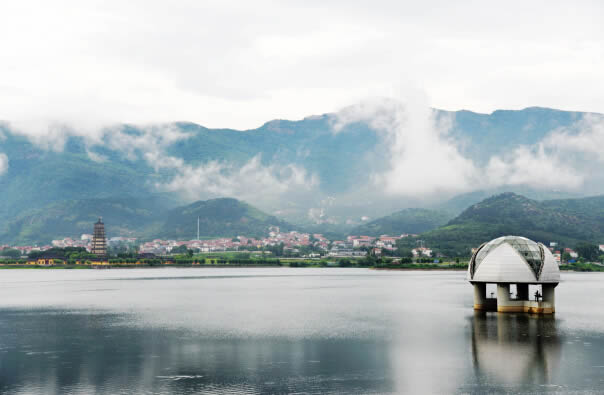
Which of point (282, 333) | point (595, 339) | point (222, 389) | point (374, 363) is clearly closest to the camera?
point (222, 389)

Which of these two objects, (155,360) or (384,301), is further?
(384,301)

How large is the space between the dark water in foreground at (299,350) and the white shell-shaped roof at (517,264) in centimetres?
382

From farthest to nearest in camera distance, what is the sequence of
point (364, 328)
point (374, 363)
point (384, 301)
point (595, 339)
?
point (384, 301), point (364, 328), point (595, 339), point (374, 363)

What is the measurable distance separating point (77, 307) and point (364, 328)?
40032mm

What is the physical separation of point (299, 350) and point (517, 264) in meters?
24.4

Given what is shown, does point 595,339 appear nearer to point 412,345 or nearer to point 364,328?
point 412,345

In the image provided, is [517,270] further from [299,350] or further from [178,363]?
[178,363]

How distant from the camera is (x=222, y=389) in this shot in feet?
105

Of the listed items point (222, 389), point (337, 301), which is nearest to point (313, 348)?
point (222, 389)

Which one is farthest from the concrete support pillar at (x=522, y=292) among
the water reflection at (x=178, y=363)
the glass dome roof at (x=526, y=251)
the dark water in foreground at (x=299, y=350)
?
the water reflection at (x=178, y=363)

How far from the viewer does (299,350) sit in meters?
44.3

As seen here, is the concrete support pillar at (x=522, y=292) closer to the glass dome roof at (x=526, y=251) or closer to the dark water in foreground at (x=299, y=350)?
the dark water in foreground at (x=299, y=350)

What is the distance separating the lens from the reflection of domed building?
58.2 meters

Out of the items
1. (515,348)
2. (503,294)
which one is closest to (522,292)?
(503,294)
